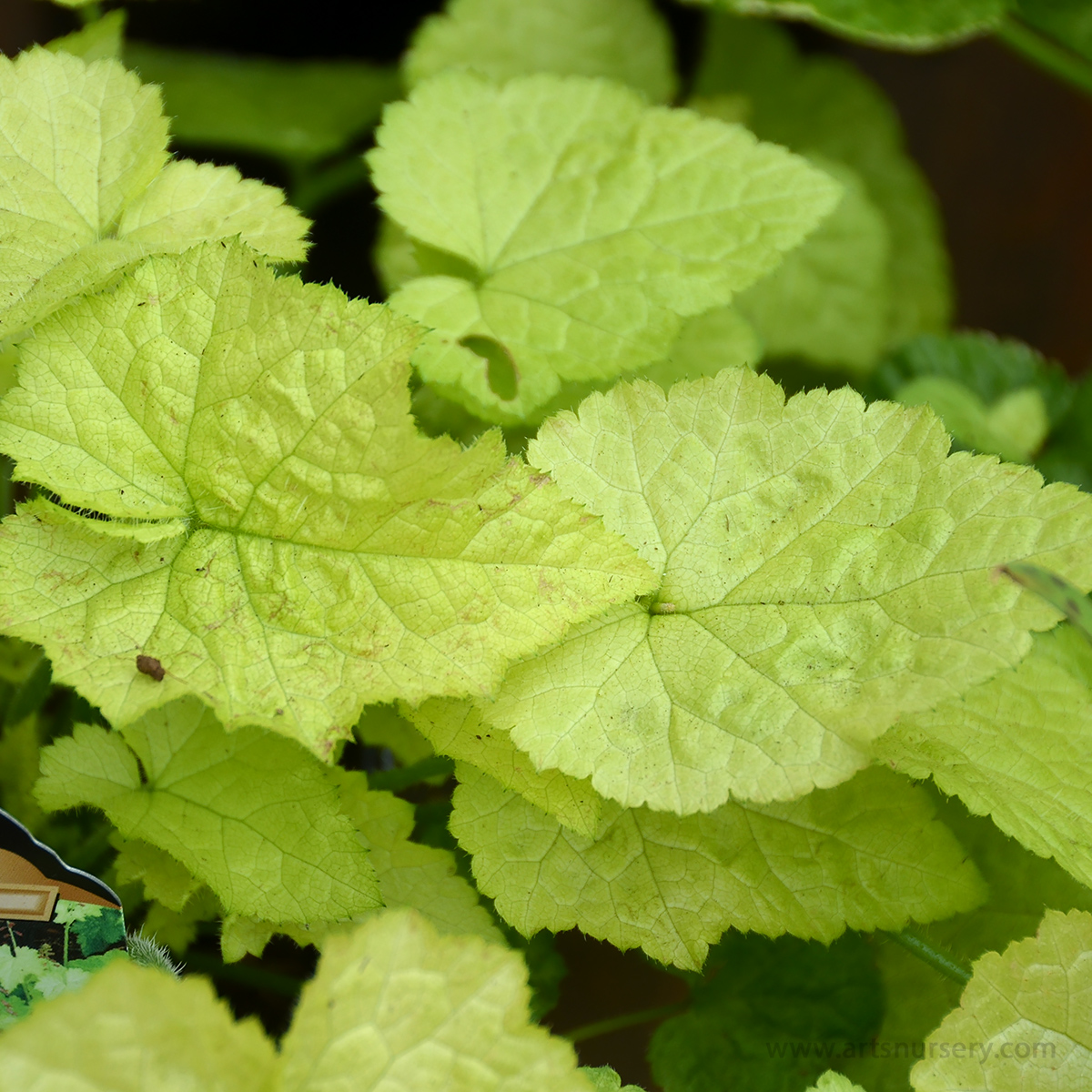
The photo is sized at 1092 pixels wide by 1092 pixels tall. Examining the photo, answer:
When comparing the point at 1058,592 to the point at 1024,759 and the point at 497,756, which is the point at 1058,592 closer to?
the point at 1024,759

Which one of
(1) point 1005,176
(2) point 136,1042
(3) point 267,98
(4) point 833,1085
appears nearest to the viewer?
(2) point 136,1042

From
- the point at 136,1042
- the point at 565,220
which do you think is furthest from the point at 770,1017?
the point at 565,220

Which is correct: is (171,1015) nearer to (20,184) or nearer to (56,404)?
(56,404)

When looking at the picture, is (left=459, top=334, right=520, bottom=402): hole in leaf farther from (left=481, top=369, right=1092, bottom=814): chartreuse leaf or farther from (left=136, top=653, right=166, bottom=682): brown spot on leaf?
(left=136, top=653, right=166, bottom=682): brown spot on leaf

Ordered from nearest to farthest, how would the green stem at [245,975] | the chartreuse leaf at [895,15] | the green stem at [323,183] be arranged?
the green stem at [245,975] < the chartreuse leaf at [895,15] < the green stem at [323,183]

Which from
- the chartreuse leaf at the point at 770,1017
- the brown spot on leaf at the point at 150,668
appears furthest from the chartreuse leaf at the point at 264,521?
the chartreuse leaf at the point at 770,1017

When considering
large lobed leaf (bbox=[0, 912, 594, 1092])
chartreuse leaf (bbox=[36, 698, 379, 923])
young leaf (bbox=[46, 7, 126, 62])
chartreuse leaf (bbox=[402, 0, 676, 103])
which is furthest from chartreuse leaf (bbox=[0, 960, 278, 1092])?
chartreuse leaf (bbox=[402, 0, 676, 103])

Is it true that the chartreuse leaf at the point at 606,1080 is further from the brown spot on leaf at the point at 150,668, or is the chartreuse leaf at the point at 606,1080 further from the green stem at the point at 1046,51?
the green stem at the point at 1046,51
